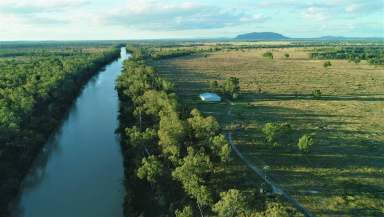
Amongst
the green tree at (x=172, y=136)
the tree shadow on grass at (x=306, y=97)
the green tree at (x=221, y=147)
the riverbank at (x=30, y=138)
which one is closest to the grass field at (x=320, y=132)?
the tree shadow on grass at (x=306, y=97)

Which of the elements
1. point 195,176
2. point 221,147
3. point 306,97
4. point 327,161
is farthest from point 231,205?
point 306,97

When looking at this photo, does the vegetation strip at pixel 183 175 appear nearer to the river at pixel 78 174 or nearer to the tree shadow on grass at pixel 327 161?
the river at pixel 78 174

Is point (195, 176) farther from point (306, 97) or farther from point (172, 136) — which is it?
point (306, 97)

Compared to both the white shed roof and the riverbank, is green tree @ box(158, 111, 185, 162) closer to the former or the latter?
the riverbank

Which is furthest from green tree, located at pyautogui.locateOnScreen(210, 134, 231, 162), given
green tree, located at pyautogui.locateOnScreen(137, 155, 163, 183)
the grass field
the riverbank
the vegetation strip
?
the riverbank

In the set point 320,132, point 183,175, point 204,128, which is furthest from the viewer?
point 320,132

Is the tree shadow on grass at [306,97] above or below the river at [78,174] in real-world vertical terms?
above

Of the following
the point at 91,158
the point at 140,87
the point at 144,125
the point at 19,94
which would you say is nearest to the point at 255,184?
the point at 144,125
